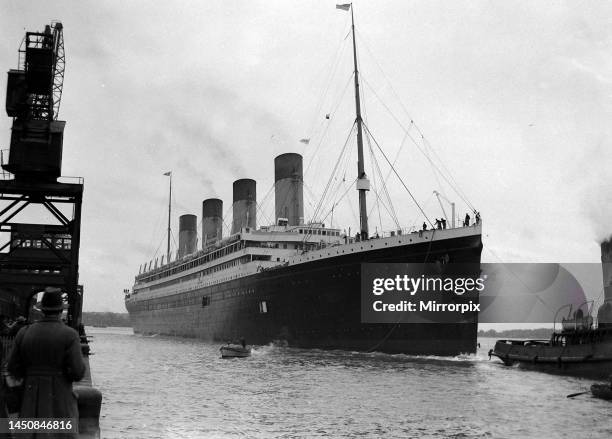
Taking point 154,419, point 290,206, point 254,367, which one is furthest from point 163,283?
point 154,419

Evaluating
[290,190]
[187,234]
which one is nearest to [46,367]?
[290,190]

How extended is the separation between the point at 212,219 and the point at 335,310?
38.5 metres

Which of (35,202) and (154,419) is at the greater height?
(35,202)

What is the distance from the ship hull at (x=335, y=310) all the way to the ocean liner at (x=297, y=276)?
0.06 metres

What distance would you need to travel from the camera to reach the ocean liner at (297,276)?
108ft

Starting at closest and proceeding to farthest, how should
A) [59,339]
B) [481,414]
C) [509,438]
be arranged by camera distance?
[59,339] < [509,438] < [481,414]

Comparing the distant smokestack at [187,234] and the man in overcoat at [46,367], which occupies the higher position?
the distant smokestack at [187,234]

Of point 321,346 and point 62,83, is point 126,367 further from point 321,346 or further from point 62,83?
point 62,83

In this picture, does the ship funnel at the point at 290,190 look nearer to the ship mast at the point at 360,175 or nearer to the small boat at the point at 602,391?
the ship mast at the point at 360,175

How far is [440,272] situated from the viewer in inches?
1294

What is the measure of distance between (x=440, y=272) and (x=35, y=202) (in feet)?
67.8

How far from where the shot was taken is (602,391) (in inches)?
778

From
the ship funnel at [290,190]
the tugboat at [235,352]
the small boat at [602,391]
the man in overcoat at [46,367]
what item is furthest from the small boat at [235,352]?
the man in overcoat at [46,367]

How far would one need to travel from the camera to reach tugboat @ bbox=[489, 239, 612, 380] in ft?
82.7
